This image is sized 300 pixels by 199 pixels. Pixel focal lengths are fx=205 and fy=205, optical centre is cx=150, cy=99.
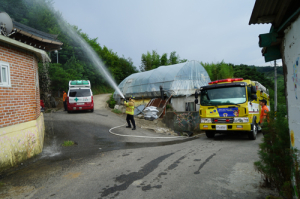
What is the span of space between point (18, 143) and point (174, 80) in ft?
48.7

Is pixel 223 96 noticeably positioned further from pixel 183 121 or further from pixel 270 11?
pixel 270 11

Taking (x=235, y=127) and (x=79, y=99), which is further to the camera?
(x=79, y=99)

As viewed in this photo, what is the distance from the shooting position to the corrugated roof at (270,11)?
2.86m

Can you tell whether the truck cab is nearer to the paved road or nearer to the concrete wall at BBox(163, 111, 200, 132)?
the concrete wall at BBox(163, 111, 200, 132)

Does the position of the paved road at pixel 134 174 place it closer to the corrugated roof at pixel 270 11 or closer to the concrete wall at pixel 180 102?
the corrugated roof at pixel 270 11

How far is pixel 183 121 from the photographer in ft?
44.9

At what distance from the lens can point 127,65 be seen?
4897 cm

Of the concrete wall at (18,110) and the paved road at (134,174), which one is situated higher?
the concrete wall at (18,110)

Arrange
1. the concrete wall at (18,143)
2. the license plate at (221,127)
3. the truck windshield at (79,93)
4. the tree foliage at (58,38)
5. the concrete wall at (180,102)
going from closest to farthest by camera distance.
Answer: the concrete wall at (18,143) < the license plate at (221,127) < the truck windshield at (79,93) < the concrete wall at (180,102) < the tree foliage at (58,38)

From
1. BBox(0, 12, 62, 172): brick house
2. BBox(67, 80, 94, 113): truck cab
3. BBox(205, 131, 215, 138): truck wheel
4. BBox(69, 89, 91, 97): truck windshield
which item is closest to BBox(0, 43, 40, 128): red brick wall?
BBox(0, 12, 62, 172): brick house

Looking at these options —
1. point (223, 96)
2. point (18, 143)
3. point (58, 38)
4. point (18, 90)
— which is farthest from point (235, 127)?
point (58, 38)

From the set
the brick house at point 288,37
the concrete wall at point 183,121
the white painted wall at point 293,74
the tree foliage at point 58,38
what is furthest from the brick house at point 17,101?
the tree foliage at point 58,38

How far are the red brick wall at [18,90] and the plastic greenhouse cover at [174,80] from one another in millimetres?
12937

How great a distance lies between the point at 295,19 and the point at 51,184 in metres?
5.19
